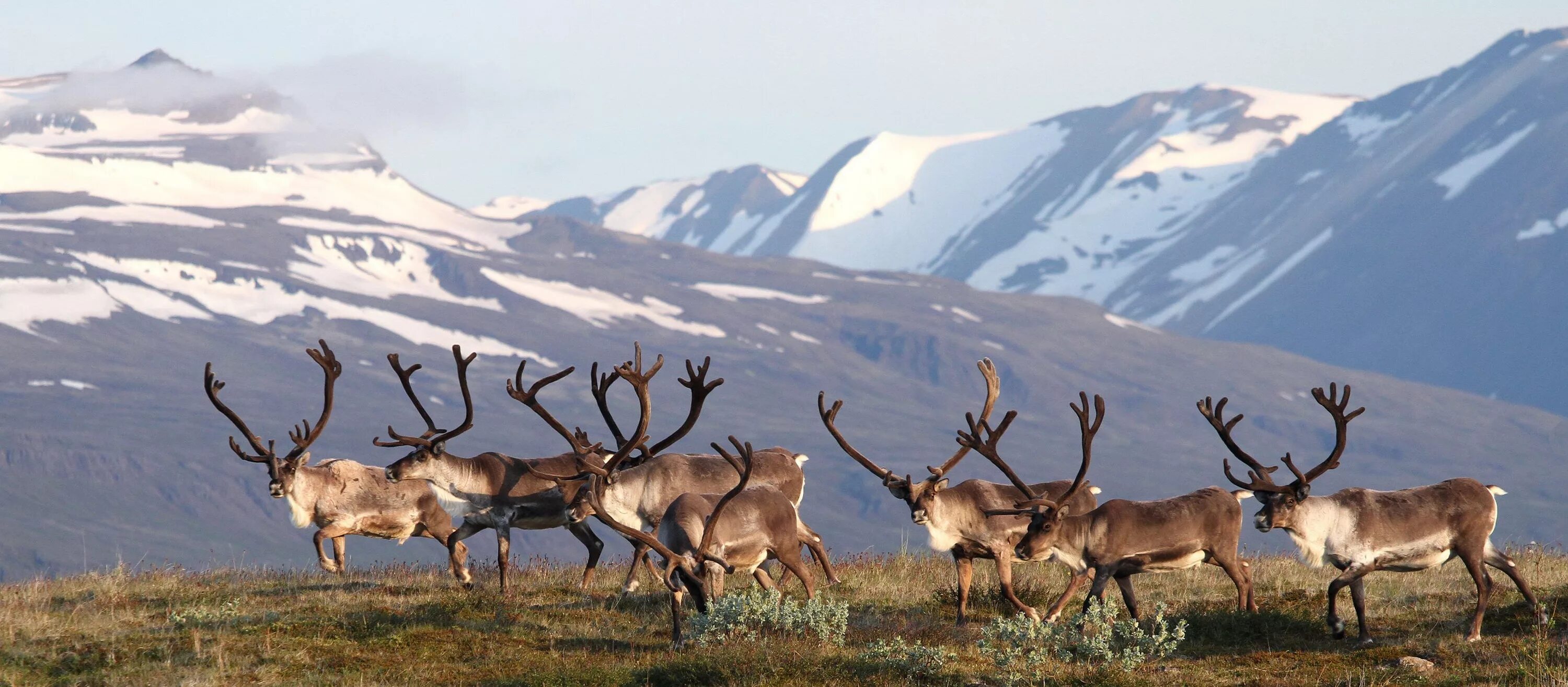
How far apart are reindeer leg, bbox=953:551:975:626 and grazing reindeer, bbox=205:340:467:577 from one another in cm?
748

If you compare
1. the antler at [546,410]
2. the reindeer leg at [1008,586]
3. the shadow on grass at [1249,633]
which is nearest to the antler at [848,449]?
the reindeer leg at [1008,586]

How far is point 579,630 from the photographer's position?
18.1m

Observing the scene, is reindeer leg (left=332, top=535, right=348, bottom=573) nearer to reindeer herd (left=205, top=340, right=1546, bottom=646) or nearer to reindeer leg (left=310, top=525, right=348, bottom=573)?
reindeer leg (left=310, top=525, right=348, bottom=573)

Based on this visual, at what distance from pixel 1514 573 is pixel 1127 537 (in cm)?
385

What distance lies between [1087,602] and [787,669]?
13.3ft

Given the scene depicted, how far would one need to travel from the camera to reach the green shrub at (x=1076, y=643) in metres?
15.9

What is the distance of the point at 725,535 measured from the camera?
18.7 meters

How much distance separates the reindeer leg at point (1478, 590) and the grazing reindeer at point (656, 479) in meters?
6.78

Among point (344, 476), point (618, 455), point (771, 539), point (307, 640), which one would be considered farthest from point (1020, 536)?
point (344, 476)

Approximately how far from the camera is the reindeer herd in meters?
18.0

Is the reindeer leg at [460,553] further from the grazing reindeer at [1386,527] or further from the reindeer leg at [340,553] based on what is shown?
the grazing reindeer at [1386,527]

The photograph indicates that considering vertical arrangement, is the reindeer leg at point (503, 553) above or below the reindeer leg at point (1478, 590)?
below

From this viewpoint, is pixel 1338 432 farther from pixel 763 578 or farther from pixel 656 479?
pixel 656 479

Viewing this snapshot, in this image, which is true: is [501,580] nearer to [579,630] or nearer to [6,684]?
[579,630]
